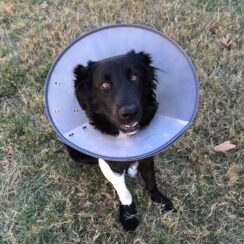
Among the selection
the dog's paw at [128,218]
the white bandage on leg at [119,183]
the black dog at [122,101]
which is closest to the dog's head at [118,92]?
the black dog at [122,101]

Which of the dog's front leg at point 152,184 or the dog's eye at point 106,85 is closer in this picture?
the dog's eye at point 106,85

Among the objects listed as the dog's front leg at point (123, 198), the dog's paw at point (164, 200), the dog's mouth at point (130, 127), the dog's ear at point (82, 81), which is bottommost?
the dog's paw at point (164, 200)

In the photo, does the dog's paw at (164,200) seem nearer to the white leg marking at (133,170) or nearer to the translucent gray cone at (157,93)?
the white leg marking at (133,170)

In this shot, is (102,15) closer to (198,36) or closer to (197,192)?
(198,36)

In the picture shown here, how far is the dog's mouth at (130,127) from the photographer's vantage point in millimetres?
2689

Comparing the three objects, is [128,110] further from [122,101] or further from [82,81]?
[82,81]

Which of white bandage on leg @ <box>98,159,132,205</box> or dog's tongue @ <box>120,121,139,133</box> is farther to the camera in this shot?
white bandage on leg @ <box>98,159,132,205</box>

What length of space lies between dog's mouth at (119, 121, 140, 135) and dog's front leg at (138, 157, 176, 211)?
13.2 inches

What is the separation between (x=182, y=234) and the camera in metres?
3.06

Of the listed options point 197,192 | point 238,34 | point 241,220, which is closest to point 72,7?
point 238,34

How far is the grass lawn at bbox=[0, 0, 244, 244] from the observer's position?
123 inches

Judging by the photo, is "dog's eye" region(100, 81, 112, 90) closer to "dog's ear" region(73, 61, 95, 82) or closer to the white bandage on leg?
"dog's ear" region(73, 61, 95, 82)

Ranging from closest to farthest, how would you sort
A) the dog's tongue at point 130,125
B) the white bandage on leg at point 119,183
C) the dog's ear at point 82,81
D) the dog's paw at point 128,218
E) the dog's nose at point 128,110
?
1. the dog's nose at point 128,110
2. the dog's tongue at point 130,125
3. the dog's ear at point 82,81
4. the white bandage on leg at point 119,183
5. the dog's paw at point 128,218

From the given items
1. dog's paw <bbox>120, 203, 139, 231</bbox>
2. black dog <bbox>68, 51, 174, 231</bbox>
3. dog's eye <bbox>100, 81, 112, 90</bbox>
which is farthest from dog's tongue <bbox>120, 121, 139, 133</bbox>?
dog's paw <bbox>120, 203, 139, 231</bbox>
